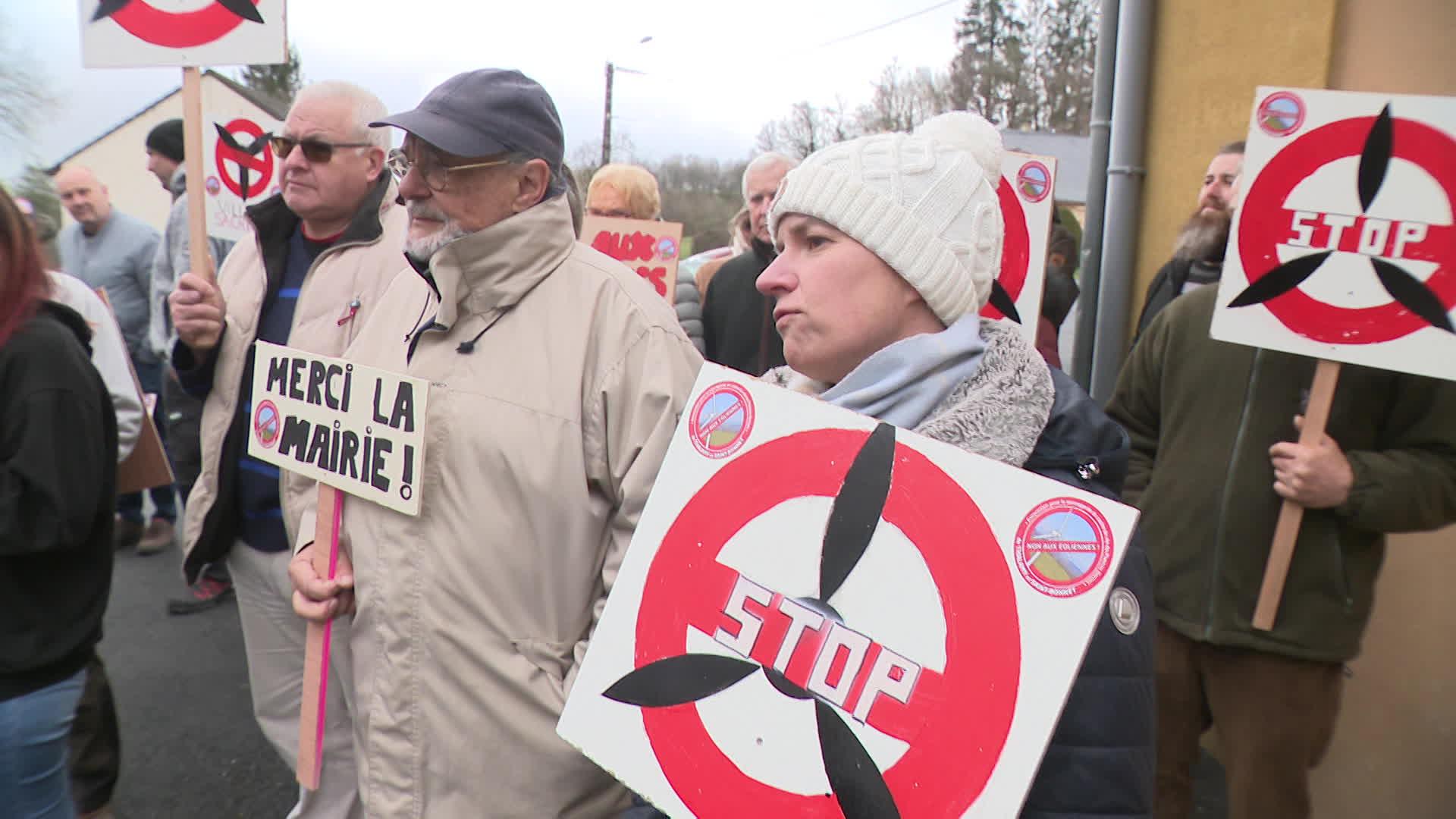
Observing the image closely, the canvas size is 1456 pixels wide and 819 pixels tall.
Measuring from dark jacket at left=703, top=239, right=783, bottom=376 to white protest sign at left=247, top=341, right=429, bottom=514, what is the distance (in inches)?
84.6

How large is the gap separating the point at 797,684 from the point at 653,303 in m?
1.12

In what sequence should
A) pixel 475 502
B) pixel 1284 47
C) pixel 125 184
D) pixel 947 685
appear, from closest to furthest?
pixel 947 685 < pixel 475 502 < pixel 1284 47 < pixel 125 184

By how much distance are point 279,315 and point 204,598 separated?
3.20 m

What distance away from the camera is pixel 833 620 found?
3.60 ft

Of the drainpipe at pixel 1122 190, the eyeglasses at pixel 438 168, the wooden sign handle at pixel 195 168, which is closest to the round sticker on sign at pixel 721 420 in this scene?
the eyeglasses at pixel 438 168

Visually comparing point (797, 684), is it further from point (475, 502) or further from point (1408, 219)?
point (1408, 219)

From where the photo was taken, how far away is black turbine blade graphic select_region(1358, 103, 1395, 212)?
2.32 m

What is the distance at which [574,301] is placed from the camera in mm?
1988

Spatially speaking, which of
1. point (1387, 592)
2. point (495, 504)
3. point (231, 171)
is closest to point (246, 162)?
point (231, 171)

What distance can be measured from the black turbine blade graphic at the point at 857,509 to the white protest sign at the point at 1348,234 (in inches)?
67.0

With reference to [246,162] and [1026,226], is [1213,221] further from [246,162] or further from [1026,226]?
[246,162]

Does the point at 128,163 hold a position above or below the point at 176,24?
above

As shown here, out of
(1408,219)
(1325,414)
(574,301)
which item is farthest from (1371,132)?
(574,301)

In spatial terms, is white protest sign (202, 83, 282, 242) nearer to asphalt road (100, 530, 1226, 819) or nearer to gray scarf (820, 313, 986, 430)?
asphalt road (100, 530, 1226, 819)
